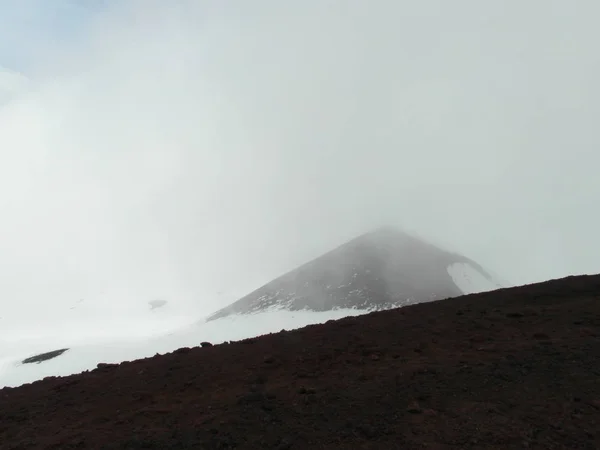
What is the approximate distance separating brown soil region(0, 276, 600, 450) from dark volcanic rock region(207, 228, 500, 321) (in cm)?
6251

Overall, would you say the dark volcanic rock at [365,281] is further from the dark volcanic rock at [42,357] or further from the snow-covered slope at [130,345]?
the dark volcanic rock at [42,357]

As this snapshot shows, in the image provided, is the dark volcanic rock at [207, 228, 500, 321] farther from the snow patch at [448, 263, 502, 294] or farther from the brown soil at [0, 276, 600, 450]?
the brown soil at [0, 276, 600, 450]

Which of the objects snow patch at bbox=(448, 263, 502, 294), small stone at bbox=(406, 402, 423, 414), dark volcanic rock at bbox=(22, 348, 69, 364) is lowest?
small stone at bbox=(406, 402, 423, 414)

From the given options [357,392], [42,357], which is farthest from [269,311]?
[357,392]

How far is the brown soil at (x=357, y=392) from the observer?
34.8 feet

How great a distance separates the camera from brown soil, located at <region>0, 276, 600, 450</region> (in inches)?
417

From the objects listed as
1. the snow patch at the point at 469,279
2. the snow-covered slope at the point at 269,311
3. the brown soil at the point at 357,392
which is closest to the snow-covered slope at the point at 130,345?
the snow-covered slope at the point at 269,311

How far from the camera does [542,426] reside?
10297 millimetres

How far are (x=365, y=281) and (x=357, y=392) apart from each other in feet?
268

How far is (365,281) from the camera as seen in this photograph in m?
92.9

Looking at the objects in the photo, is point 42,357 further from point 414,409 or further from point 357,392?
point 414,409

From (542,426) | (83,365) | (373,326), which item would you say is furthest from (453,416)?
(83,365)

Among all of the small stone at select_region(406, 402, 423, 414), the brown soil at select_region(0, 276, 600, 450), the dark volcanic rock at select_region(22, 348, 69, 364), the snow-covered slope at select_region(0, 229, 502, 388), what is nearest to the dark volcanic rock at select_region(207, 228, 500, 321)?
the snow-covered slope at select_region(0, 229, 502, 388)

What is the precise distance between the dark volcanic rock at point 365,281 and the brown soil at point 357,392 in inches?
2461
